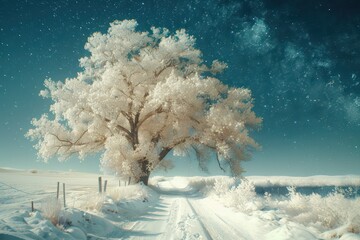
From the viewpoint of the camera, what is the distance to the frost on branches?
19.6m

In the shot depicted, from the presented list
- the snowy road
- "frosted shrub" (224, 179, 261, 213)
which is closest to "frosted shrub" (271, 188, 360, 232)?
"frosted shrub" (224, 179, 261, 213)

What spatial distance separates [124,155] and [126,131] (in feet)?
11.2

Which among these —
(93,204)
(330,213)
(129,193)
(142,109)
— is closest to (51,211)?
(93,204)

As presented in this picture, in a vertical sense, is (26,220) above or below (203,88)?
below

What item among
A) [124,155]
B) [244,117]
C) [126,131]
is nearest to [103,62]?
[126,131]

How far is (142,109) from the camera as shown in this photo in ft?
70.4

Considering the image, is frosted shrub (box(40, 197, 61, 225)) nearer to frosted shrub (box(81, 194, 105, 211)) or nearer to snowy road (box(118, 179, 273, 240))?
snowy road (box(118, 179, 273, 240))

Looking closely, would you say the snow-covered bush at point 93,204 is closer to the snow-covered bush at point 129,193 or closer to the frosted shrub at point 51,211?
the frosted shrub at point 51,211

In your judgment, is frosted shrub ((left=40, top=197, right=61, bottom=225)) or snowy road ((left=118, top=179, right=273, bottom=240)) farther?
snowy road ((left=118, top=179, right=273, bottom=240))

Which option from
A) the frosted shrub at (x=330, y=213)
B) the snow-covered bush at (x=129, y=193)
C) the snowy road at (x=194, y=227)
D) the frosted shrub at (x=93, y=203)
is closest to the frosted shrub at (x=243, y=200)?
the snowy road at (x=194, y=227)

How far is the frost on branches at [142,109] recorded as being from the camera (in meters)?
19.6

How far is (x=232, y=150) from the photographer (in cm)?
2111

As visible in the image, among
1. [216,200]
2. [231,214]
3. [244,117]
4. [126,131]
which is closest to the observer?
[231,214]

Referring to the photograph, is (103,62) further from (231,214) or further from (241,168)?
(231,214)
